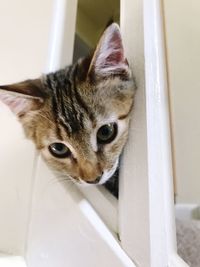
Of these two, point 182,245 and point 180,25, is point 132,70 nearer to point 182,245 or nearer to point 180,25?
point 182,245

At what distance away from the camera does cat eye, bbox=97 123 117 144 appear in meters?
0.66

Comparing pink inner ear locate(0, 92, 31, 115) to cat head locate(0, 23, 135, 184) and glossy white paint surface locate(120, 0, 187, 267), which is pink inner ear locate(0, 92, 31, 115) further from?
glossy white paint surface locate(120, 0, 187, 267)

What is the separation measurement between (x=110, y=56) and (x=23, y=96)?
0.19 m

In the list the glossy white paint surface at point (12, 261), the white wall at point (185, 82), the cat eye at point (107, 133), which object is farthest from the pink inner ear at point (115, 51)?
the glossy white paint surface at point (12, 261)

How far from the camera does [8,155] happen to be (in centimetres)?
96

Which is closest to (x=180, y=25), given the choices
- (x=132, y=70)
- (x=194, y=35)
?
(x=194, y=35)

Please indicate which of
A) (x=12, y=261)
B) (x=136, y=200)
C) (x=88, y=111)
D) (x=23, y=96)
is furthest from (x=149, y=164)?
(x=12, y=261)

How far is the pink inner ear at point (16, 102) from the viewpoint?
708mm

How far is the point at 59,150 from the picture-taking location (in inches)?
28.6

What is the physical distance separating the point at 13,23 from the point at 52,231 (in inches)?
24.9

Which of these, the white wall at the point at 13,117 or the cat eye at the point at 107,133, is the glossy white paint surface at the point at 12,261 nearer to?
the white wall at the point at 13,117

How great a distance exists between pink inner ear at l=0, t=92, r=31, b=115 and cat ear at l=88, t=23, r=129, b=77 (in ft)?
0.50

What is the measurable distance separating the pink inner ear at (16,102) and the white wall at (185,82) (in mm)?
Result: 414

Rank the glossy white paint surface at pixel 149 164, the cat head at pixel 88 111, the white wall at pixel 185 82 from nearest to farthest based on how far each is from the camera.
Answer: the glossy white paint surface at pixel 149 164 < the cat head at pixel 88 111 < the white wall at pixel 185 82
